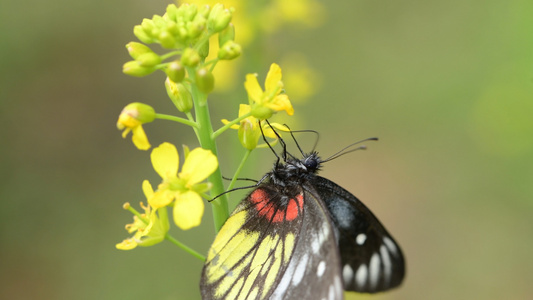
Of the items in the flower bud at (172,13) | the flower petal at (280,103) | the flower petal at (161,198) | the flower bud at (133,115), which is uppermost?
the flower bud at (172,13)

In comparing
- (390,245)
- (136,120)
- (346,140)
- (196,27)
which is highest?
(346,140)

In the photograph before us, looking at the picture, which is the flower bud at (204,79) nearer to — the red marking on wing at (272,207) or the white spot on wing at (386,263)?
the red marking on wing at (272,207)

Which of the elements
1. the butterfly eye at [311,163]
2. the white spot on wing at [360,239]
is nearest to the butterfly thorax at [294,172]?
the butterfly eye at [311,163]

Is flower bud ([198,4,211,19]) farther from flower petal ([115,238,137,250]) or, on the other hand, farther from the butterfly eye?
flower petal ([115,238,137,250])

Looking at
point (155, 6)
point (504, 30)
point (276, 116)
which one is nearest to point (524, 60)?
point (504, 30)

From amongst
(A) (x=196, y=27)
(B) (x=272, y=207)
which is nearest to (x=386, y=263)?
(B) (x=272, y=207)

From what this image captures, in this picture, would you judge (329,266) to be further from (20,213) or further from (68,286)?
(20,213)

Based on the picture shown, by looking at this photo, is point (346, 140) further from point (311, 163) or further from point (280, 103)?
point (280, 103)
